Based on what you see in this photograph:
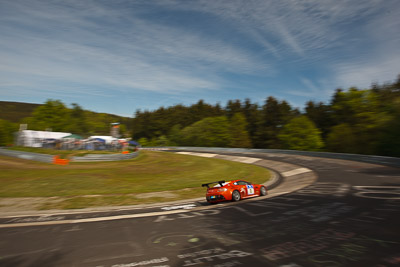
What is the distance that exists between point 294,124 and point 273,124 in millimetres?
17273

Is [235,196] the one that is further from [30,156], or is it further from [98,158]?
[30,156]

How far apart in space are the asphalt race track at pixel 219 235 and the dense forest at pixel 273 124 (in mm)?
29031

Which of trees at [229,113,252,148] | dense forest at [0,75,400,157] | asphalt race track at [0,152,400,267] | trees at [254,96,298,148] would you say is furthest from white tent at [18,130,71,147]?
trees at [254,96,298,148]

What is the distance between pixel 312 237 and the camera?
620cm

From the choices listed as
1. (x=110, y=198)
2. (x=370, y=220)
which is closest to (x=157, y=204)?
(x=110, y=198)

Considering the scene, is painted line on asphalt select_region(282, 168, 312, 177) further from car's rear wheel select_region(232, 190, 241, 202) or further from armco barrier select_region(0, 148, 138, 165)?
armco barrier select_region(0, 148, 138, 165)

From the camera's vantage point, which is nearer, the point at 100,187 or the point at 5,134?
the point at 100,187

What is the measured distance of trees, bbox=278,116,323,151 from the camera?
213ft

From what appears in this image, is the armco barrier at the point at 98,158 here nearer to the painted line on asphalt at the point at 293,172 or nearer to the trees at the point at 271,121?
the painted line on asphalt at the point at 293,172

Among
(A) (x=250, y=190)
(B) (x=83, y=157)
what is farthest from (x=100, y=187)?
(B) (x=83, y=157)

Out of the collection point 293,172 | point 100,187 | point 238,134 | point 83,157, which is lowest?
point 100,187

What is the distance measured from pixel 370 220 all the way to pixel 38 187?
56.2ft

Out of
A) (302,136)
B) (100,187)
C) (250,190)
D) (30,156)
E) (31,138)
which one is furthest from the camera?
(302,136)

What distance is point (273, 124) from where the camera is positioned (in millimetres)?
85438
